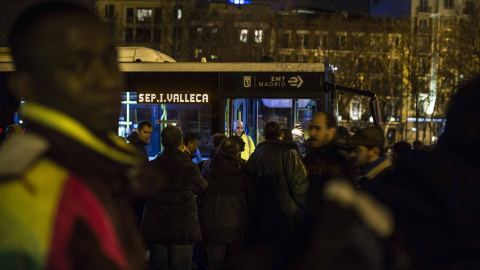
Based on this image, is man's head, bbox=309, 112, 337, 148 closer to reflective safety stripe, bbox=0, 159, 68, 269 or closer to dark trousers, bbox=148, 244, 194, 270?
dark trousers, bbox=148, 244, 194, 270

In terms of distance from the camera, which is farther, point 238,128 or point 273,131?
point 238,128

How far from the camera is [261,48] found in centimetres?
3356

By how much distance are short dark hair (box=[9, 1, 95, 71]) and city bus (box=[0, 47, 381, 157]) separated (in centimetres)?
1018

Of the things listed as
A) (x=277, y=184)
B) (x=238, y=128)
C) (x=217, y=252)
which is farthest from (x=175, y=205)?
(x=238, y=128)

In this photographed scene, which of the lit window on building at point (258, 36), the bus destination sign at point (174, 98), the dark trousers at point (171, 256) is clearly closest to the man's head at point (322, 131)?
the dark trousers at point (171, 256)

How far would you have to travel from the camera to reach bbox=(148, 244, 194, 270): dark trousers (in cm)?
591

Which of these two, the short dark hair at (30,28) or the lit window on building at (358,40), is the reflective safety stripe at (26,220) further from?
the lit window on building at (358,40)

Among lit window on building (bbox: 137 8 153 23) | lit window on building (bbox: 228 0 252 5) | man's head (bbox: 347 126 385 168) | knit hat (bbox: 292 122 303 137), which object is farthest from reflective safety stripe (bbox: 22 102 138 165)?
lit window on building (bbox: 137 8 153 23)

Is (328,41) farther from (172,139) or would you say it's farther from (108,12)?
(172,139)

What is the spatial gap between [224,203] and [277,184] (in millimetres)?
773

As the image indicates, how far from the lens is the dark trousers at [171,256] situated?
5.91m

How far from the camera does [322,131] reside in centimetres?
464

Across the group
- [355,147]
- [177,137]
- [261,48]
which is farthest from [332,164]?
[261,48]

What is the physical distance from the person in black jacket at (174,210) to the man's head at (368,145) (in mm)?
1837
